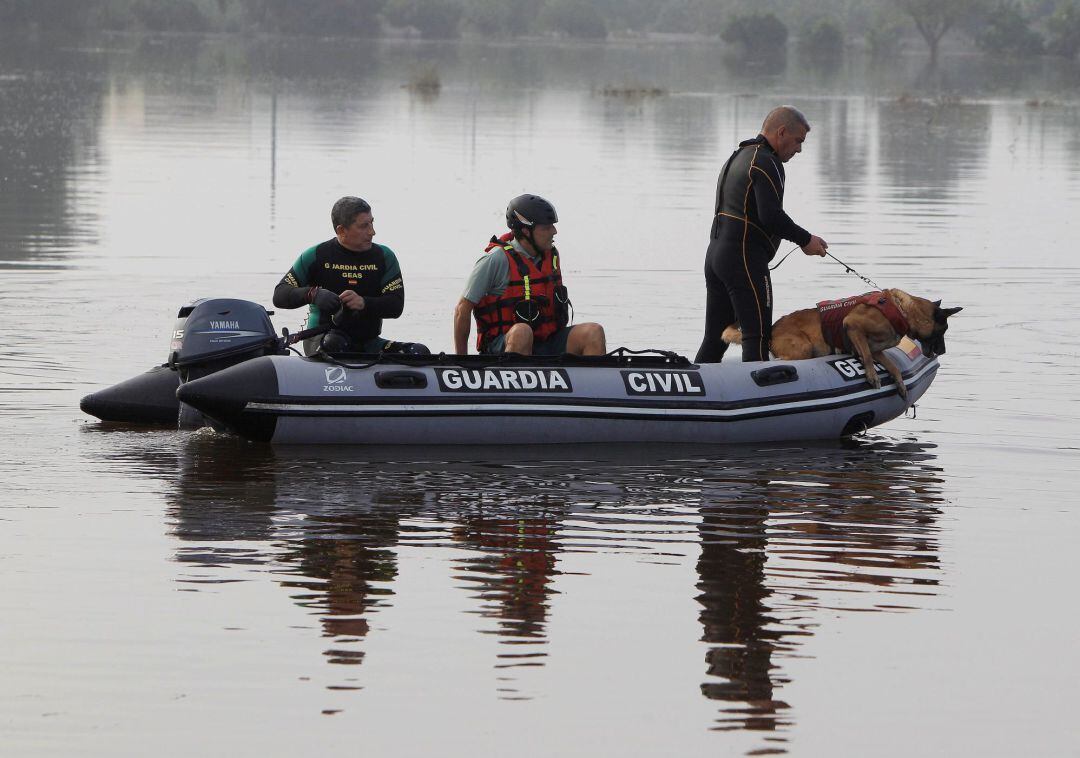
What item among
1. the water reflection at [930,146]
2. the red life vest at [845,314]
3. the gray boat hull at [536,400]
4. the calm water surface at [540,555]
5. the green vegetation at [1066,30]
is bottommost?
the calm water surface at [540,555]

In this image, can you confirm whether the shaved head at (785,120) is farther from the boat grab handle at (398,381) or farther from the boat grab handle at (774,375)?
the boat grab handle at (398,381)

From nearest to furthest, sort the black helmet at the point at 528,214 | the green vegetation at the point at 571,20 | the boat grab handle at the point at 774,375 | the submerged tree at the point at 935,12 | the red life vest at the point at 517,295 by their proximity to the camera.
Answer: the black helmet at the point at 528,214
the red life vest at the point at 517,295
the boat grab handle at the point at 774,375
the submerged tree at the point at 935,12
the green vegetation at the point at 571,20

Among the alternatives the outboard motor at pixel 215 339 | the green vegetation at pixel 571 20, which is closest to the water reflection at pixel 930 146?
the outboard motor at pixel 215 339

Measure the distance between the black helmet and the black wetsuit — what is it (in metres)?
1.02

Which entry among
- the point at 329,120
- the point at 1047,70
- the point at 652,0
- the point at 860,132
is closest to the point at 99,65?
the point at 329,120

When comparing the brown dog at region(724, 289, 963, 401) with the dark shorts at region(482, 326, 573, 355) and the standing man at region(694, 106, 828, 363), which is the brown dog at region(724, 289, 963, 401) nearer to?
→ the standing man at region(694, 106, 828, 363)

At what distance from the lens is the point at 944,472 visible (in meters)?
8.77

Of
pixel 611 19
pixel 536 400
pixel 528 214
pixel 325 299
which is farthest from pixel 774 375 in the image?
pixel 611 19

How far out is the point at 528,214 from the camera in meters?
8.94

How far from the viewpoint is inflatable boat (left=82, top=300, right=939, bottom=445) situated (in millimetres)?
8625

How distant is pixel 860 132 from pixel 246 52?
3460cm

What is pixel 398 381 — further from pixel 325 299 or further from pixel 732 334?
pixel 732 334

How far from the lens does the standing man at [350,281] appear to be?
895 centimetres

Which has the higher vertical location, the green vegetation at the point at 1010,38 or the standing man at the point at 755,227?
the green vegetation at the point at 1010,38
